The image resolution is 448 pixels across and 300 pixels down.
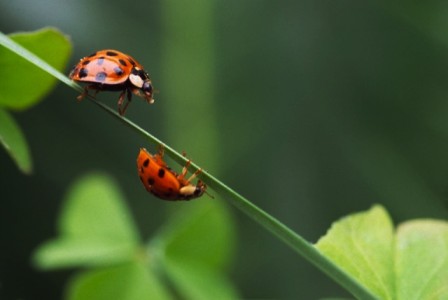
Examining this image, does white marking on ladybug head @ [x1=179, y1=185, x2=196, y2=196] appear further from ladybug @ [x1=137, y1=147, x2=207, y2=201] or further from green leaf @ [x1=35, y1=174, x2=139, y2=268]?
green leaf @ [x1=35, y1=174, x2=139, y2=268]

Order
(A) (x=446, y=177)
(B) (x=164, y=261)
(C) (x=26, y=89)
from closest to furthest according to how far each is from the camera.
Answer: (C) (x=26, y=89) < (B) (x=164, y=261) < (A) (x=446, y=177)

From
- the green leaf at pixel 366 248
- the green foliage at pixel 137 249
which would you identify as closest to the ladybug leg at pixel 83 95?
the green leaf at pixel 366 248

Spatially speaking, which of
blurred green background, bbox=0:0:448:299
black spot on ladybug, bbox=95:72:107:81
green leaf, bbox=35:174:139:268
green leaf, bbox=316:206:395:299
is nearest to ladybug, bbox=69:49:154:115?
black spot on ladybug, bbox=95:72:107:81

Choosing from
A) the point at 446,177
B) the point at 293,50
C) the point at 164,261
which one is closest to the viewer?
the point at 164,261

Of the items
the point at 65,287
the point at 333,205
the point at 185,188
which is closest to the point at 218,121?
the point at 333,205

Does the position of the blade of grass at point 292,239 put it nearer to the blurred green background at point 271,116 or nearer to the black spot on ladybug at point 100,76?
the black spot on ladybug at point 100,76

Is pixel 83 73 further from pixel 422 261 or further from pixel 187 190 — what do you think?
pixel 422 261

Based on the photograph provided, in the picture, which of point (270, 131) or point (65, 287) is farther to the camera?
point (270, 131)

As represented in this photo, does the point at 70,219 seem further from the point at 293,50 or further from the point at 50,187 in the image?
the point at 293,50
